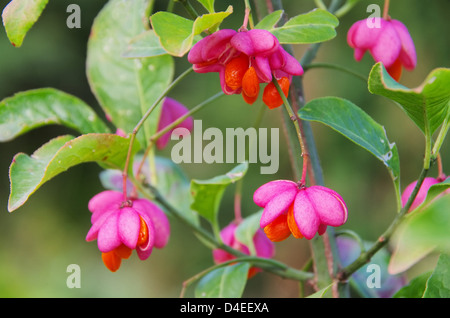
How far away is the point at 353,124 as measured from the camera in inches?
25.8

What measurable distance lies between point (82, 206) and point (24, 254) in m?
0.34

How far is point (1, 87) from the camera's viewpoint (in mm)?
2699

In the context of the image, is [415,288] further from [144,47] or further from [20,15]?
[20,15]

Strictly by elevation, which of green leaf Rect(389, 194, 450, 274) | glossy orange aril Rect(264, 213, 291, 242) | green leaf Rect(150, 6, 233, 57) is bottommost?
green leaf Rect(389, 194, 450, 274)

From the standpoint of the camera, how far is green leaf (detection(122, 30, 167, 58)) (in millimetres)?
633

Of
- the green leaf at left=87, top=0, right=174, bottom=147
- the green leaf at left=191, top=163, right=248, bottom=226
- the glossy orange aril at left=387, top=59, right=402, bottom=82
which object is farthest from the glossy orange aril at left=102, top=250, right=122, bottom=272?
the glossy orange aril at left=387, top=59, right=402, bottom=82

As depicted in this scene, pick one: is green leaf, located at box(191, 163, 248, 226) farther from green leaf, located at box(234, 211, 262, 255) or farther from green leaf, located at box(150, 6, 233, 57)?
green leaf, located at box(150, 6, 233, 57)

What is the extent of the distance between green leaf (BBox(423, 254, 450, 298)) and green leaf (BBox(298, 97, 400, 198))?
92mm

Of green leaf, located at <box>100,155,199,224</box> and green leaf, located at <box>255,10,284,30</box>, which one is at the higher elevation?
green leaf, located at <box>255,10,284,30</box>

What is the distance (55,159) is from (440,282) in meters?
0.41
